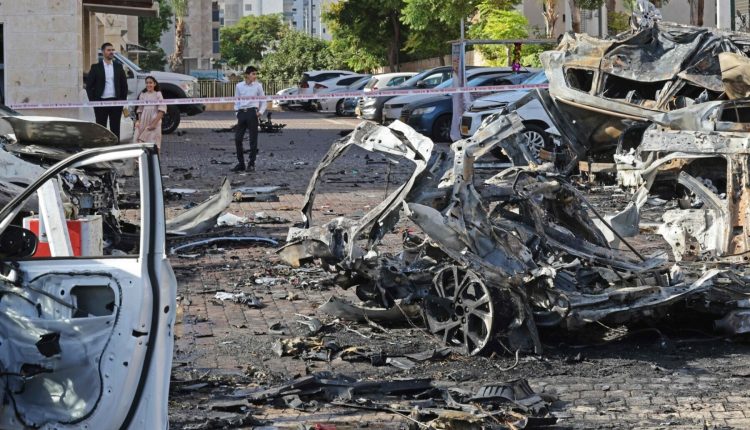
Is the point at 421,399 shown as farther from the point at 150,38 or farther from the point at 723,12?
the point at 150,38

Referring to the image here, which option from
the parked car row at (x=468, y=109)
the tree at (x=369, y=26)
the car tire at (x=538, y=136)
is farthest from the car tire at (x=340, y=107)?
the car tire at (x=538, y=136)

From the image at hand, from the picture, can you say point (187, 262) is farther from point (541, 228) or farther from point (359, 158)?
point (359, 158)

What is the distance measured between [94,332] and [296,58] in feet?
259

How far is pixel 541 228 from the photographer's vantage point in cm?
869

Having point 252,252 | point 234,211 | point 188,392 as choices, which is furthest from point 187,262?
point 188,392

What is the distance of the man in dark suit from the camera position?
20.1 metres

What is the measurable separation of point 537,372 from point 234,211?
9.02 m

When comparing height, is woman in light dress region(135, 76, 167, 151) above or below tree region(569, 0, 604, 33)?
below

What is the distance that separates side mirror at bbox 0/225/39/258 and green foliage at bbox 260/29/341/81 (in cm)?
7504

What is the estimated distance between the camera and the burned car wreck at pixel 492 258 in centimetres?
805

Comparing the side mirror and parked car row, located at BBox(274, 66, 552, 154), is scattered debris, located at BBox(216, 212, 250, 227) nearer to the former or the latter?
parked car row, located at BBox(274, 66, 552, 154)

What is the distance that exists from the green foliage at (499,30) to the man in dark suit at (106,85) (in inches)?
948

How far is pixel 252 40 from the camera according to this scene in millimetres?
140125

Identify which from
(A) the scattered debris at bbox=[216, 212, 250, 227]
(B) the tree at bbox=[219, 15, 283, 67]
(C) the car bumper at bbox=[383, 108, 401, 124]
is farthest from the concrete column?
(B) the tree at bbox=[219, 15, 283, 67]
